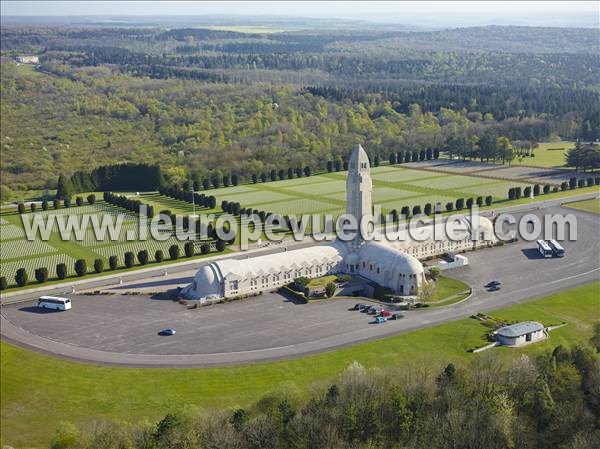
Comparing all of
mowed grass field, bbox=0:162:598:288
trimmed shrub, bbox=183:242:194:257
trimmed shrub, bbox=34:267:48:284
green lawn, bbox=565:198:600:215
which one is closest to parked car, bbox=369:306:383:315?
trimmed shrub, bbox=183:242:194:257

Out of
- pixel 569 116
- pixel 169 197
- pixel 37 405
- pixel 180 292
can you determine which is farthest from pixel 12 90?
pixel 37 405

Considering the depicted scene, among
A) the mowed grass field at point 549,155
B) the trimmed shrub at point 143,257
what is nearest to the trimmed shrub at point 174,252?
Answer: the trimmed shrub at point 143,257

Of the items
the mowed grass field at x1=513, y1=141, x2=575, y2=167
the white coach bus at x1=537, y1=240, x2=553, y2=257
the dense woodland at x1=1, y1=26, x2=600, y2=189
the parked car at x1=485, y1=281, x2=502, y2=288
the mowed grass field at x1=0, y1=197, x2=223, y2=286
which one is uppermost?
the dense woodland at x1=1, y1=26, x2=600, y2=189

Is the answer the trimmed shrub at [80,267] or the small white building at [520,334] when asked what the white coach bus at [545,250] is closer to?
the small white building at [520,334]

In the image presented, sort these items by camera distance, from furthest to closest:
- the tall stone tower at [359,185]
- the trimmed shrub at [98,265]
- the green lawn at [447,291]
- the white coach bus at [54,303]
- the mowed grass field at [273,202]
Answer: the mowed grass field at [273,202] → the trimmed shrub at [98,265] → the tall stone tower at [359,185] → the green lawn at [447,291] → the white coach bus at [54,303]

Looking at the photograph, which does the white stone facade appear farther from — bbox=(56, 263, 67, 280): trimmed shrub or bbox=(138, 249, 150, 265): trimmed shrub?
bbox=(56, 263, 67, 280): trimmed shrub

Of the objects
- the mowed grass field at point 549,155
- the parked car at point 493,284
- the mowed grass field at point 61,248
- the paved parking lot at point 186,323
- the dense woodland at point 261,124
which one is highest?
the dense woodland at point 261,124

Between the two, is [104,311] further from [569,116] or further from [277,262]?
[569,116]
